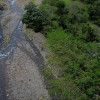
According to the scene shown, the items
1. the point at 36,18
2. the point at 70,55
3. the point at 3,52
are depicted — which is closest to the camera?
the point at 70,55

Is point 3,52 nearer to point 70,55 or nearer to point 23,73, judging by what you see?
point 23,73

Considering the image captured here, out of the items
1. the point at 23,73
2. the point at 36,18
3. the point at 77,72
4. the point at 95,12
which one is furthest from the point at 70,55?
the point at 95,12

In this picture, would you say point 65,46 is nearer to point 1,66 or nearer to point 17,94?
point 17,94

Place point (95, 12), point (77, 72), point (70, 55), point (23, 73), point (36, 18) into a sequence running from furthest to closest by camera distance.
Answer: point (95, 12) → point (36, 18) → point (23, 73) → point (70, 55) → point (77, 72)

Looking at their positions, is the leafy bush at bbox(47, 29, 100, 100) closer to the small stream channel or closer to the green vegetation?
the green vegetation

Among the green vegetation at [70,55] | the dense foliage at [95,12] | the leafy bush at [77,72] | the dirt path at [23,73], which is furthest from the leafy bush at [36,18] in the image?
the dense foliage at [95,12]

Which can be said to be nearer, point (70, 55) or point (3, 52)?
point (70, 55)

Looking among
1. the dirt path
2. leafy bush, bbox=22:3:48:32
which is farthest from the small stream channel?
leafy bush, bbox=22:3:48:32

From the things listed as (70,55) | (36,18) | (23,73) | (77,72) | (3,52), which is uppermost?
(36,18)
